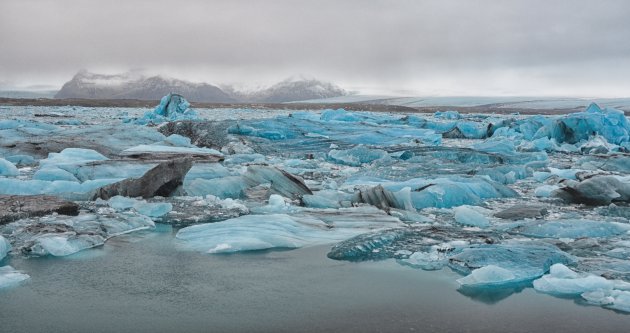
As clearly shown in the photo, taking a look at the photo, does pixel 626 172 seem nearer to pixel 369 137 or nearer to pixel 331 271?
pixel 369 137

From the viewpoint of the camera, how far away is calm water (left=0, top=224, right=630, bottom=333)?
10.8ft

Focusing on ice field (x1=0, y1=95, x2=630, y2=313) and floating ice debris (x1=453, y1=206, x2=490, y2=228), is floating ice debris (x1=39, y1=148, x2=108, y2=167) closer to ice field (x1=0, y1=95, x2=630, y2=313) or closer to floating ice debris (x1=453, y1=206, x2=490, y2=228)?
ice field (x1=0, y1=95, x2=630, y2=313)

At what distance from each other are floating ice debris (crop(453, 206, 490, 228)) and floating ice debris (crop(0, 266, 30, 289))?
4303 mm

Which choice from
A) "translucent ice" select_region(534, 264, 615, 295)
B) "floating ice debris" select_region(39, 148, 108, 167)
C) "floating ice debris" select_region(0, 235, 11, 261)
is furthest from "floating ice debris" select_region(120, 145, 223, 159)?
"translucent ice" select_region(534, 264, 615, 295)

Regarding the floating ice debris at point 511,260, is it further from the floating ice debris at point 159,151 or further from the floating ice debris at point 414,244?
the floating ice debris at point 159,151

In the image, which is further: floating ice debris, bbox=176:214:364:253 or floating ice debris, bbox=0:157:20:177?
floating ice debris, bbox=0:157:20:177

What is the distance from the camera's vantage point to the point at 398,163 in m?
11.3

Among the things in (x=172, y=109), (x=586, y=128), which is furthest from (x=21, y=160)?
(x=172, y=109)

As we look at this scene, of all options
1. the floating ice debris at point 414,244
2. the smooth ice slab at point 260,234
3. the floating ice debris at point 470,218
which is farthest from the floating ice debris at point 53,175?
the floating ice debris at point 470,218

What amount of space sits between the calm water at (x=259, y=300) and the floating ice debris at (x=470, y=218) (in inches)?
72.0

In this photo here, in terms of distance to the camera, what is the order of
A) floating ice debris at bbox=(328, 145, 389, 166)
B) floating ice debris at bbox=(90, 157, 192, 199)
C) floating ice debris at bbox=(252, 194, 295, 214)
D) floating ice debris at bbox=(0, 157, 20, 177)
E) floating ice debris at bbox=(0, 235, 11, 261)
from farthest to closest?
1. floating ice debris at bbox=(328, 145, 389, 166)
2. floating ice debris at bbox=(0, 157, 20, 177)
3. floating ice debris at bbox=(90, 157, 192, 199)
4. floating ice debris at bbox=(252, 194, 295, 214)
5. floating ice debris at bbox=(0, 235, 11, 261)

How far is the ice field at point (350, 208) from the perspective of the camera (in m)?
4.52

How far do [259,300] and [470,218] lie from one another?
3.22 meters

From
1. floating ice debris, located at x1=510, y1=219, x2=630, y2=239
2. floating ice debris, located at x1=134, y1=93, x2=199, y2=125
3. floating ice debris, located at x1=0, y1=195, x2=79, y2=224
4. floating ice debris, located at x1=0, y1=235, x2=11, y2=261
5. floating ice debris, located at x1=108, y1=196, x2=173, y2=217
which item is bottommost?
floating ice debris, located at x1=510, y1=219, x2=630, y2=239
